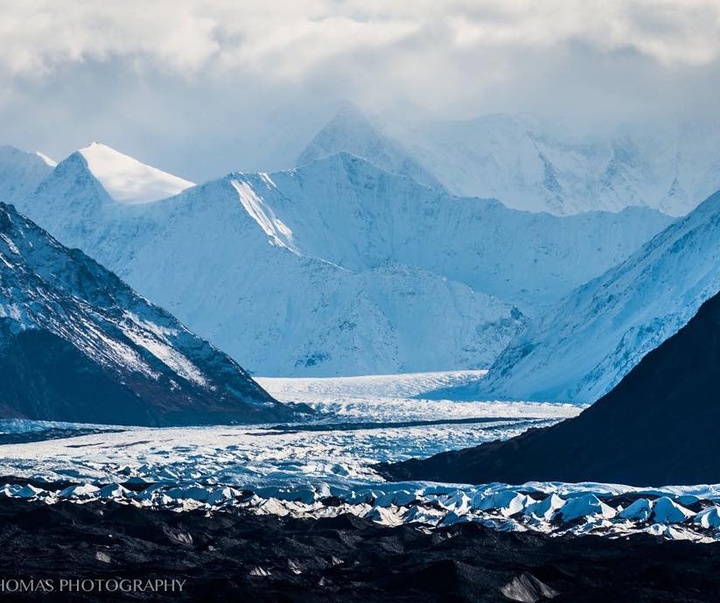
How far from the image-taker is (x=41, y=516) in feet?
488

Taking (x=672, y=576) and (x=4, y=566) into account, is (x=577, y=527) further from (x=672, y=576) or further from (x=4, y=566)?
(x=4, y=566)

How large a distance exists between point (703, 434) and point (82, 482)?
184 feet

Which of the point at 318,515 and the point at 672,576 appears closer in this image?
the point at 672,576

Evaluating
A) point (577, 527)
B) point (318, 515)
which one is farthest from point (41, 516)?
point (577, 527)

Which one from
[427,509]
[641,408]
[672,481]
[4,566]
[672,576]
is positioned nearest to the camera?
[672,576]

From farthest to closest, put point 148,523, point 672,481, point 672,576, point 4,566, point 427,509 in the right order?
point 672,481, point 427,509, point 148,523, point 4,566, point 672,576

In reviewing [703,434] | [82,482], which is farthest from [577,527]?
[82,482]

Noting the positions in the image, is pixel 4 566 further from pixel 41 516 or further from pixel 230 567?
pixel 41 516

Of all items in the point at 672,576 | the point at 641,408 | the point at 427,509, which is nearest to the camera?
the point at 672,576

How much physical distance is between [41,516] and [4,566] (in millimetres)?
28206

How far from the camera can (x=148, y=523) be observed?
14700 centimetres

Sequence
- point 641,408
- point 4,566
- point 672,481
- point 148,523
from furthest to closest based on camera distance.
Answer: point 641,408 < point 672,481 < point 148,523 < point 4,566

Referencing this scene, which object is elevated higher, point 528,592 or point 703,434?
point 703,434

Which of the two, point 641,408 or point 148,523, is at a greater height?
point 641,408
